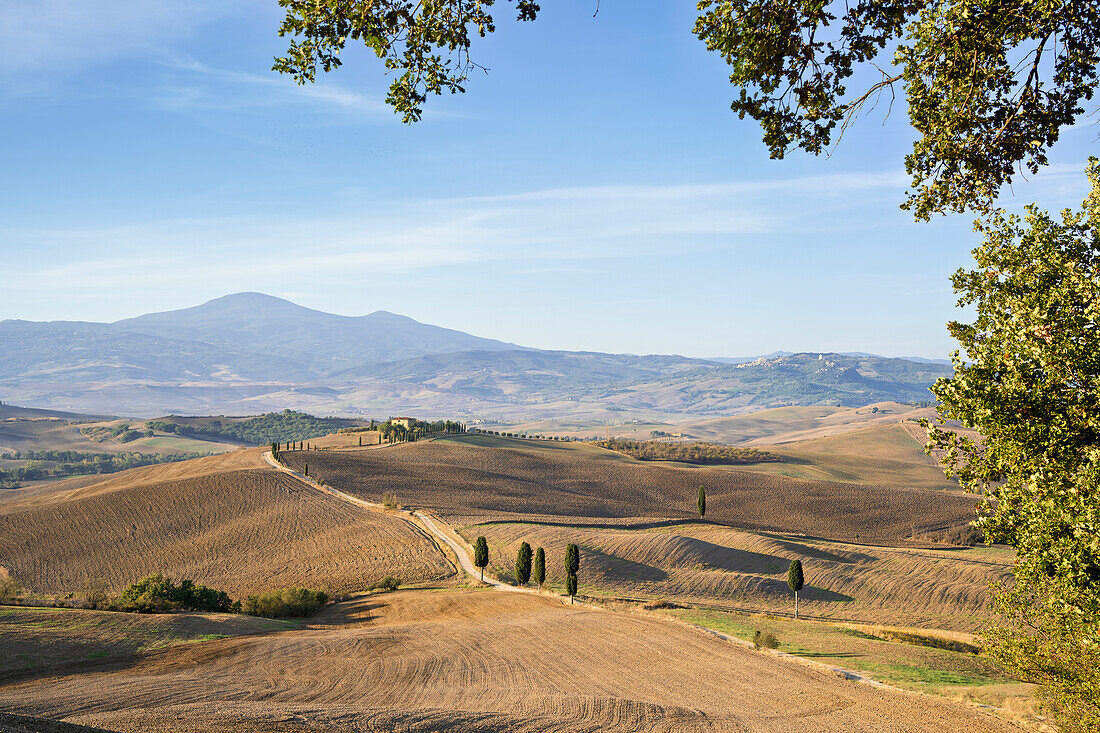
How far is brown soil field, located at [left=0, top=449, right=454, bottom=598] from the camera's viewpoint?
44.7 m

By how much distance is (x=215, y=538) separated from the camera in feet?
181

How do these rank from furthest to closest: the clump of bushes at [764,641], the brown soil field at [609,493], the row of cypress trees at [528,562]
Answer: the brown soil field at [609,493], the row of cypress trees at [528,562], the clump of bushes at [764,641]

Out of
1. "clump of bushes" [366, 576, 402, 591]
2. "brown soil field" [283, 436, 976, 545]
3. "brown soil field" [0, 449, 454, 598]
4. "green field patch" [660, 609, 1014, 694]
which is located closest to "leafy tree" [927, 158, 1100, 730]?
"green field patch" [660, 609, 1014, 694]

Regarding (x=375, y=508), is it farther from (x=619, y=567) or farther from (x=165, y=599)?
(x=165, y=599)

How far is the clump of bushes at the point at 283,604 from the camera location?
106 feet

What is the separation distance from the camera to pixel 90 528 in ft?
186

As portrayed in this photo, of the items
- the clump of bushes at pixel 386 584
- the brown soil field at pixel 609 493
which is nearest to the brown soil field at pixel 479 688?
the clump of bushes at pixel 386 584

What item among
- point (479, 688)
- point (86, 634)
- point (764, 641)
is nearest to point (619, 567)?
point (764, 641)

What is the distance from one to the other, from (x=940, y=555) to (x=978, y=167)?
55194 mm

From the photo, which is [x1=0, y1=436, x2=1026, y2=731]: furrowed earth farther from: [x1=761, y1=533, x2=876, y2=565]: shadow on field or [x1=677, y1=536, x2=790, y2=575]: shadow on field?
[x1=761, y1=533, x2=876, y2=565]: shadow on field

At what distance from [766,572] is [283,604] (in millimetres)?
30789

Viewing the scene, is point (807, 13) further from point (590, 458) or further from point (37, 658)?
point (590, 458)

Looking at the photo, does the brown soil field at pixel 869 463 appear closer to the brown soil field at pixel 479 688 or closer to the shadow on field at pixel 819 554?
the shadow on field at pixel 819 554

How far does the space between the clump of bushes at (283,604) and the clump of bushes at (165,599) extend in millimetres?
875
